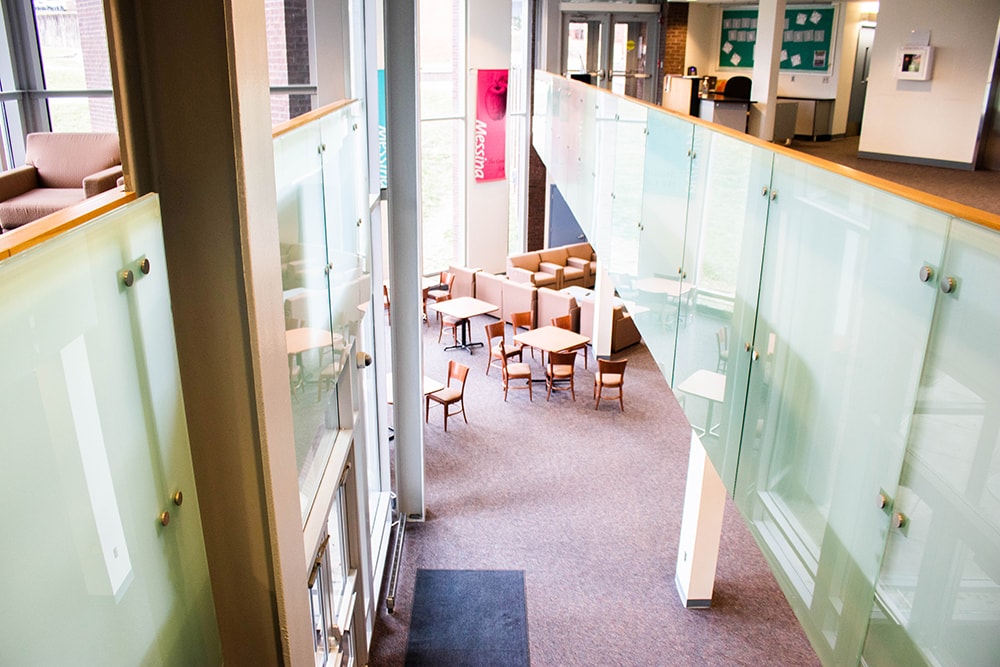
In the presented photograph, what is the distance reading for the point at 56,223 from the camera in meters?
1.62

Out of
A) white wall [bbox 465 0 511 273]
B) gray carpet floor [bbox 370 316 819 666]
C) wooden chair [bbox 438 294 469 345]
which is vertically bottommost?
gray carpet floor [bbox 370 316 819 666]

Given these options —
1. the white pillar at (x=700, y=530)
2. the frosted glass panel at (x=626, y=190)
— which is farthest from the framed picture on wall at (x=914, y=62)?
the white pillar at (x=700, y=530)

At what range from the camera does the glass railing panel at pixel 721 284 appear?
3.71 m

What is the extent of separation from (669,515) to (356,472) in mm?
4214

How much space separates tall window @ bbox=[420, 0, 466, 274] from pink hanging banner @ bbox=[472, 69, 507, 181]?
1.08 ft

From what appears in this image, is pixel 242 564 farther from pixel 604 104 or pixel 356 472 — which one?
pixel 604 104

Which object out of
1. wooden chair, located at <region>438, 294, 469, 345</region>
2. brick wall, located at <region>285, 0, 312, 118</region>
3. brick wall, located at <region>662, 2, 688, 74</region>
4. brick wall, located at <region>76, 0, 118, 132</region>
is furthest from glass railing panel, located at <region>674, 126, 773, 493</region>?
brick wall, located at <region>662, 2, 688, 74</region>

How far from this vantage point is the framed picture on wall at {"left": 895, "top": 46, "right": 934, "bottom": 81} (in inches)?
391

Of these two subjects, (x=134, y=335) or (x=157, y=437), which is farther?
(x=157, y=437)

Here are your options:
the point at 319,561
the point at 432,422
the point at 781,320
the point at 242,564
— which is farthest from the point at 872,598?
the point at 432,422

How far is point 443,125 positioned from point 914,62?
8.75 meters

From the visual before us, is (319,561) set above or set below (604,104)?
below

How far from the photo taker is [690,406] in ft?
15.4

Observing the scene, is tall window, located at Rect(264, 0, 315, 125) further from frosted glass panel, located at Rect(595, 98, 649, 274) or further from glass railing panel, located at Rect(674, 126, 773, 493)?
glass railing panel, located at Rect(674, 126, 773, 493)
